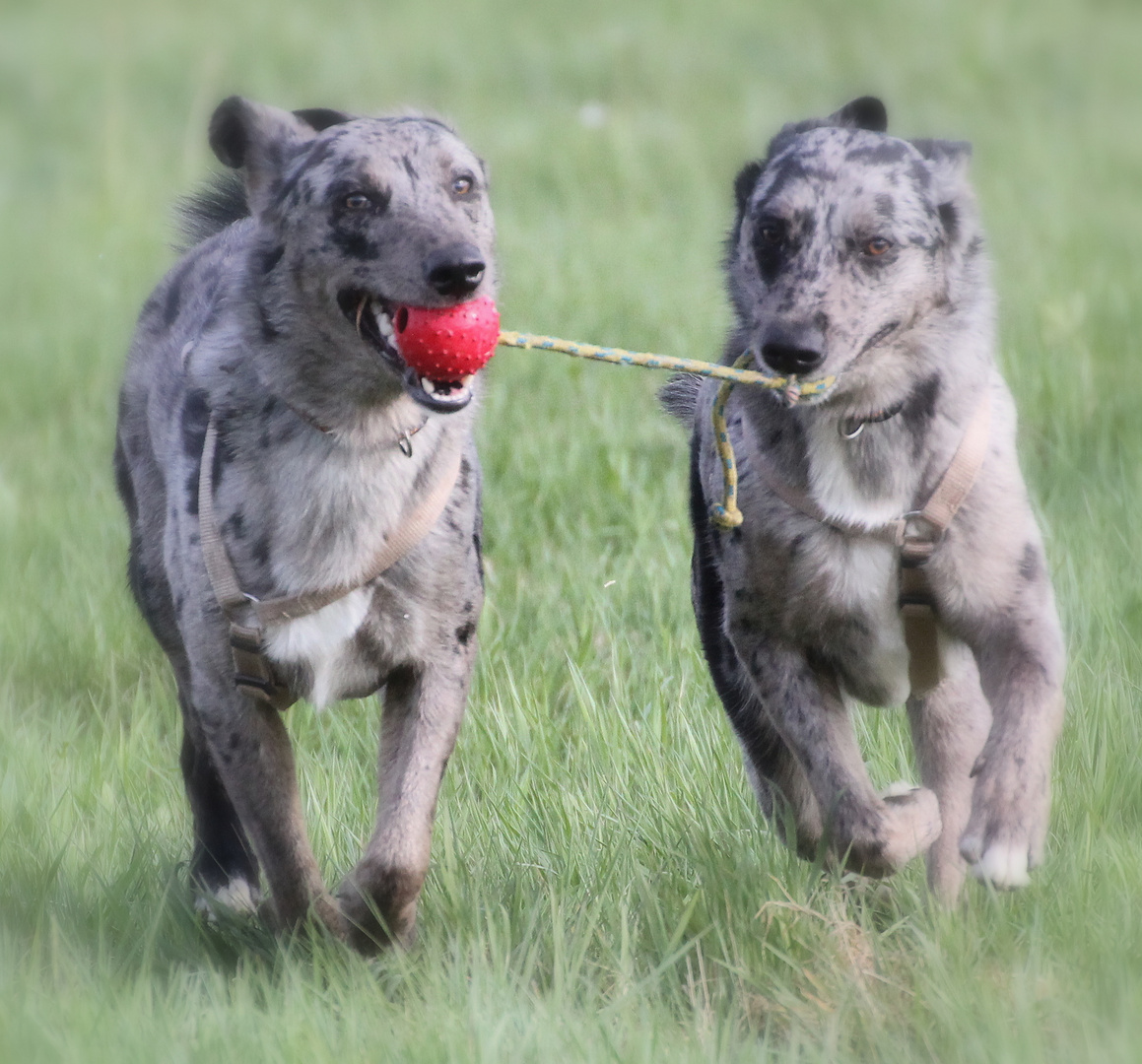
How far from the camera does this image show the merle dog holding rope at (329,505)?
11.1 feet

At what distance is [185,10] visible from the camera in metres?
16.9

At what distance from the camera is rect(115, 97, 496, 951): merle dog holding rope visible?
11.1 feet

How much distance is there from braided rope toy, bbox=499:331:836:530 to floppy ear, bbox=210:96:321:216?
2.25 feet

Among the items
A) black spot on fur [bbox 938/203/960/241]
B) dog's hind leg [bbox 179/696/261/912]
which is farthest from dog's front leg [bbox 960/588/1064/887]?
dog's hind leg [bbox 179/696/261/912]

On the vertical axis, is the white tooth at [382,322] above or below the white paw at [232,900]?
above

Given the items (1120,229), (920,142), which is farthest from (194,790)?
(1120,229)

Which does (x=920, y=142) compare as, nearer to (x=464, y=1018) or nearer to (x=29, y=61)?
(x=464, y=1018)

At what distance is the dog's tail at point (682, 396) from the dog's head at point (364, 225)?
3.08 ft

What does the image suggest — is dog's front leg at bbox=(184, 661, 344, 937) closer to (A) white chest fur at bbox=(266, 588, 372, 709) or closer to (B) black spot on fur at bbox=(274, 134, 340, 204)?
(A) white chest fur at bbox=(266, 588, 372, 709)

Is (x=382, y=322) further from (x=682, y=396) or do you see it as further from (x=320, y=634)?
(x=682, y=396)

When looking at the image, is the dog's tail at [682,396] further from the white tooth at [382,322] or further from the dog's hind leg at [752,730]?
the white tooth at [382,322]

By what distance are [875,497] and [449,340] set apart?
0.97 meters

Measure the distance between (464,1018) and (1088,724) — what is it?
1.95 m

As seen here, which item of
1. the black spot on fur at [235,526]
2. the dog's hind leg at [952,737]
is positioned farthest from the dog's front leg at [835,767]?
the black spot on fur at [235,526]
